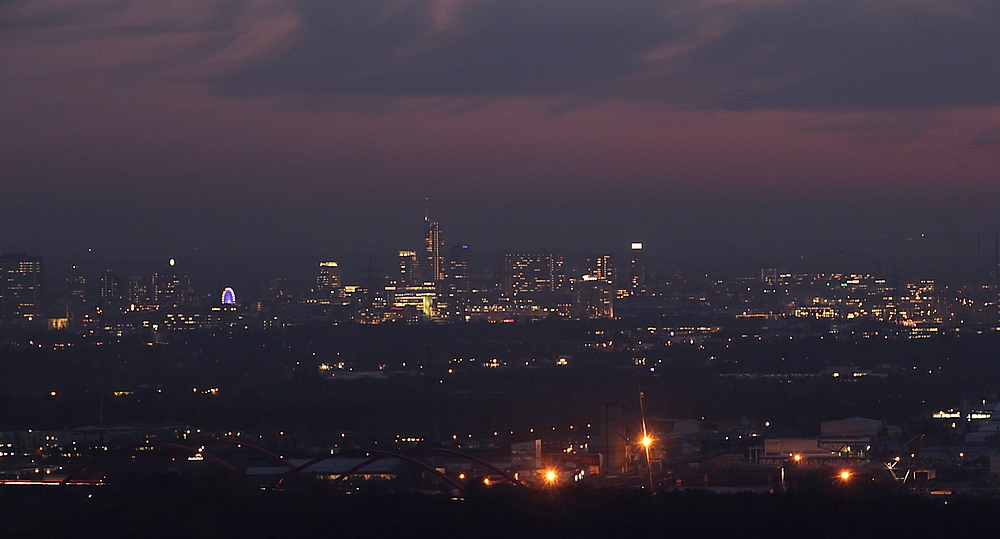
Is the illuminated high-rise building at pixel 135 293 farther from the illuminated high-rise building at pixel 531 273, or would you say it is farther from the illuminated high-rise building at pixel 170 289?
the illuminated high-rise building at pixel 531 273

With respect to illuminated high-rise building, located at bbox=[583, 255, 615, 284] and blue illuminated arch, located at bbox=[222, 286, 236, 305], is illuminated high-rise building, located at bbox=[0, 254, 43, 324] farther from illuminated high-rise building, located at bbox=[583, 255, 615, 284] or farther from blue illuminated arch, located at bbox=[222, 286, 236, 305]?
illuminated high-rise building, located at bbox=[583, 255, 615, 284]

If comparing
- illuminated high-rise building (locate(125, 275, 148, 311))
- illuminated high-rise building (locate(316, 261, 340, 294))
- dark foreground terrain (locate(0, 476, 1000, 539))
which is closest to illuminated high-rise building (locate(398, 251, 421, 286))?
Result: illuminated high-rise building (locate(316, 261, 340, 294))

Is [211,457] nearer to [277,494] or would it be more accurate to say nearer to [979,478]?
[277,494]

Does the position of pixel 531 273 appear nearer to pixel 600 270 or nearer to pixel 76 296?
pixel 600 270

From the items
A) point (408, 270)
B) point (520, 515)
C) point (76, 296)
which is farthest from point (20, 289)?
point (520, 515)

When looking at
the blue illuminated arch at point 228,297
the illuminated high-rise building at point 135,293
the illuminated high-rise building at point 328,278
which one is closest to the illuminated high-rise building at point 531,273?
the illuminated high-rise building at point 328,278

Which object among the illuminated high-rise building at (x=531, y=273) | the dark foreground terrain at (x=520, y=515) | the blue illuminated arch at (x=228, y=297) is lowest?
the dark foreground terrain at (x=520, y=515)

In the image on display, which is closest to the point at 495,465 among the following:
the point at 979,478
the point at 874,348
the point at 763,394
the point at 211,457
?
the point at 211,457
